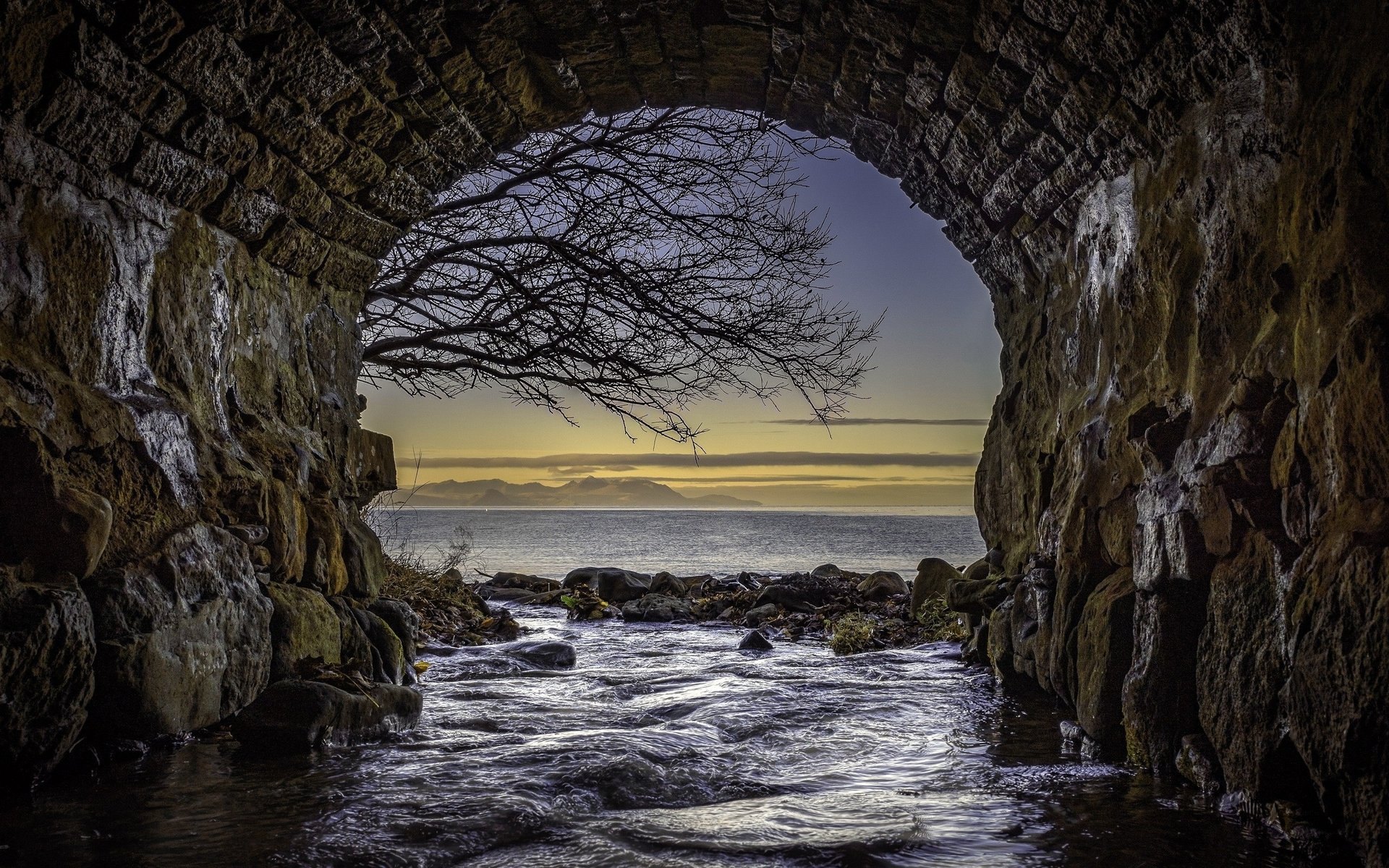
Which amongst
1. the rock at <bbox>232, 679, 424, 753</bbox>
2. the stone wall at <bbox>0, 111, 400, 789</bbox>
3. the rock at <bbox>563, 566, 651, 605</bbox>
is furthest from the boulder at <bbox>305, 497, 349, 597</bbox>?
the rock at <bbox>563, 566, 651, 605</bbox>

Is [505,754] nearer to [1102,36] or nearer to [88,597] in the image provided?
A: [88,597]

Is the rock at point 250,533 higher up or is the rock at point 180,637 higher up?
the rock at point 250,533

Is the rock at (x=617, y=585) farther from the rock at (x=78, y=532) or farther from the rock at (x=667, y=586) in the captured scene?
the rock at (x=78, y=532)

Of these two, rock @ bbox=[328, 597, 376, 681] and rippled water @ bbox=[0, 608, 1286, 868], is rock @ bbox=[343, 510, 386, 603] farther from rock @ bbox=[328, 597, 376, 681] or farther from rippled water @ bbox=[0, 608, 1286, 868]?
rippled water @ bbox=[0, 608, 1286, 868]

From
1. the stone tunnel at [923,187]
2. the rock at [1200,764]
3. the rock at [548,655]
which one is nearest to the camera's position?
the stone tunnel at [923,187]

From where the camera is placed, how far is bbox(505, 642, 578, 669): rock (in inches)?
286

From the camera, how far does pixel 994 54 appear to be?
4.49 m

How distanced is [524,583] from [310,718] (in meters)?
10.8

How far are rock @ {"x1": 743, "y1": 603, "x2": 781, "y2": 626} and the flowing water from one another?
4953 millimetres

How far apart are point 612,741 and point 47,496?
8.74 feet

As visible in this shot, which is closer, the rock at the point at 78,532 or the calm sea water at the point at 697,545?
the rock at the point at 78,532

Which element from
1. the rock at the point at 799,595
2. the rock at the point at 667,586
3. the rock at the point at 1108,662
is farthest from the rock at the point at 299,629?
the rock at the point at 667,586

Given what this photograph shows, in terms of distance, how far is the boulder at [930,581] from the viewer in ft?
30.9

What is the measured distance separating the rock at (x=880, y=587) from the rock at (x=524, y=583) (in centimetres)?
502
